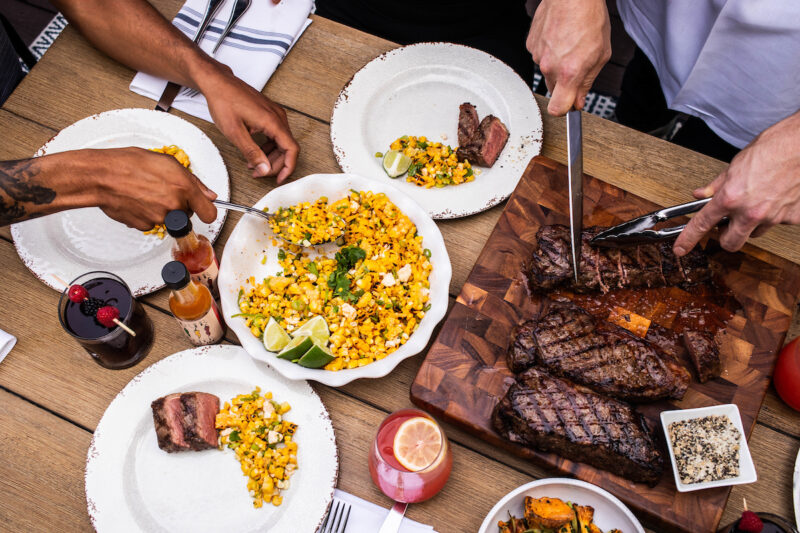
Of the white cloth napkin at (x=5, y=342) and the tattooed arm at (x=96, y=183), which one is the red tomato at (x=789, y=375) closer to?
the tattooed arm at (x=96, y=183)

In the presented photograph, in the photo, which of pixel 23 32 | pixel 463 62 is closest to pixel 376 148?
pixel 463 62

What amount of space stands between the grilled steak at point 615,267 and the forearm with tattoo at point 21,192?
6.04 ft

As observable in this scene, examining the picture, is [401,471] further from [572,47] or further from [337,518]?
[572,47]

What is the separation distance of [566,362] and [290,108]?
169 centimetres

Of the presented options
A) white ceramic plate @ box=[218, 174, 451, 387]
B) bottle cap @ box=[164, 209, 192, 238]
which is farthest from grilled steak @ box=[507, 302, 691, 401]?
bottle cap @ box=[164, 209, 192, 238]

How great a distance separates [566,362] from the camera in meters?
2.03

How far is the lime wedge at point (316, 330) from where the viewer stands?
81.5 inches

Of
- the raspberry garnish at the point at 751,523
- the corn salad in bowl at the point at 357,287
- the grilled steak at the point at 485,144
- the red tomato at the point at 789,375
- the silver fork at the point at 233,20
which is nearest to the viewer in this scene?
the raspberry garnish at the point at 751,523

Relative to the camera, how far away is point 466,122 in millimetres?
2518

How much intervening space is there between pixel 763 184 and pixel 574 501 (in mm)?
1221

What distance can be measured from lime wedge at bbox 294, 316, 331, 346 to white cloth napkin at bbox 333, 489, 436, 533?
54 cm

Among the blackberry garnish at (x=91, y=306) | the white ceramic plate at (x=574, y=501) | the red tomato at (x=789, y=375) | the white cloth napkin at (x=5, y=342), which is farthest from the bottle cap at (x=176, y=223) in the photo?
the red tomato at (x=789, y=375)

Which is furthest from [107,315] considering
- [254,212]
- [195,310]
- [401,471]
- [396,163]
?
[396,163]

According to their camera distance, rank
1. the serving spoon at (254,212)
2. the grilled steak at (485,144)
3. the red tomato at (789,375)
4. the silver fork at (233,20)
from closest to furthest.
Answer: the red tomato at (789,375) < the serving spoon at (254,212) < the grilled steak at (485,144) < the silver fork at (233,20)
